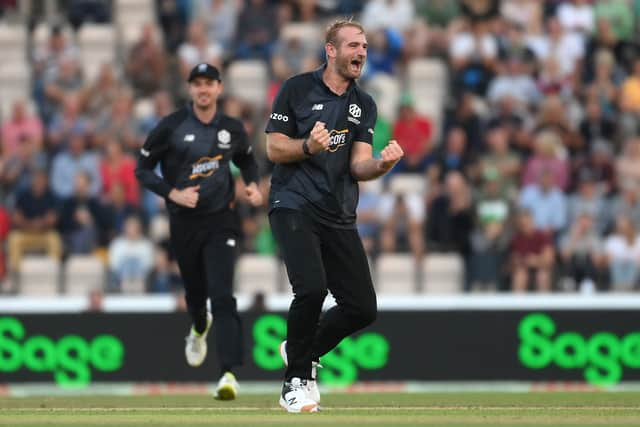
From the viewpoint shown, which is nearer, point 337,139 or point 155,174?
A: point 337,139

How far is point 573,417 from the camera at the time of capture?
9477mm

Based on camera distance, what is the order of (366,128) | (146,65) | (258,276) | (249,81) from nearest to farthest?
(366,128) → (258,276) → (249,81) → (146,65)

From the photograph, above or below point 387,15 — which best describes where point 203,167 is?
below

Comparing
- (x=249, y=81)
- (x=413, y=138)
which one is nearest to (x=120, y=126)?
(x=249, y=81)

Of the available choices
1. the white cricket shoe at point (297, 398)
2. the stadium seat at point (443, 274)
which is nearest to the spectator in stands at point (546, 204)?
the stadium seat at point (443, 274)

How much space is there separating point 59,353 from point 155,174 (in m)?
4.85

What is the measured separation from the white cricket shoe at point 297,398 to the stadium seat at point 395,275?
27.0ft

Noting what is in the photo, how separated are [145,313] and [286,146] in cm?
714

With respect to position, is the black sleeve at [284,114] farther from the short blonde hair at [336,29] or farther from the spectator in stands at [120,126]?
the spectator in stands at [120,126]

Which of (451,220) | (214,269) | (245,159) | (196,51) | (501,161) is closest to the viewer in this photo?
(214,269)

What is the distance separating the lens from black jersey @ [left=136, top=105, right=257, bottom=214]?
40.8 ft

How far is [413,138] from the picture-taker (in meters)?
20.2

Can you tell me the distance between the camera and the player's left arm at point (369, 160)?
967 centimetres

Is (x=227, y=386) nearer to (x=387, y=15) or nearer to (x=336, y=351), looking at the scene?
(x=336, y=351)
